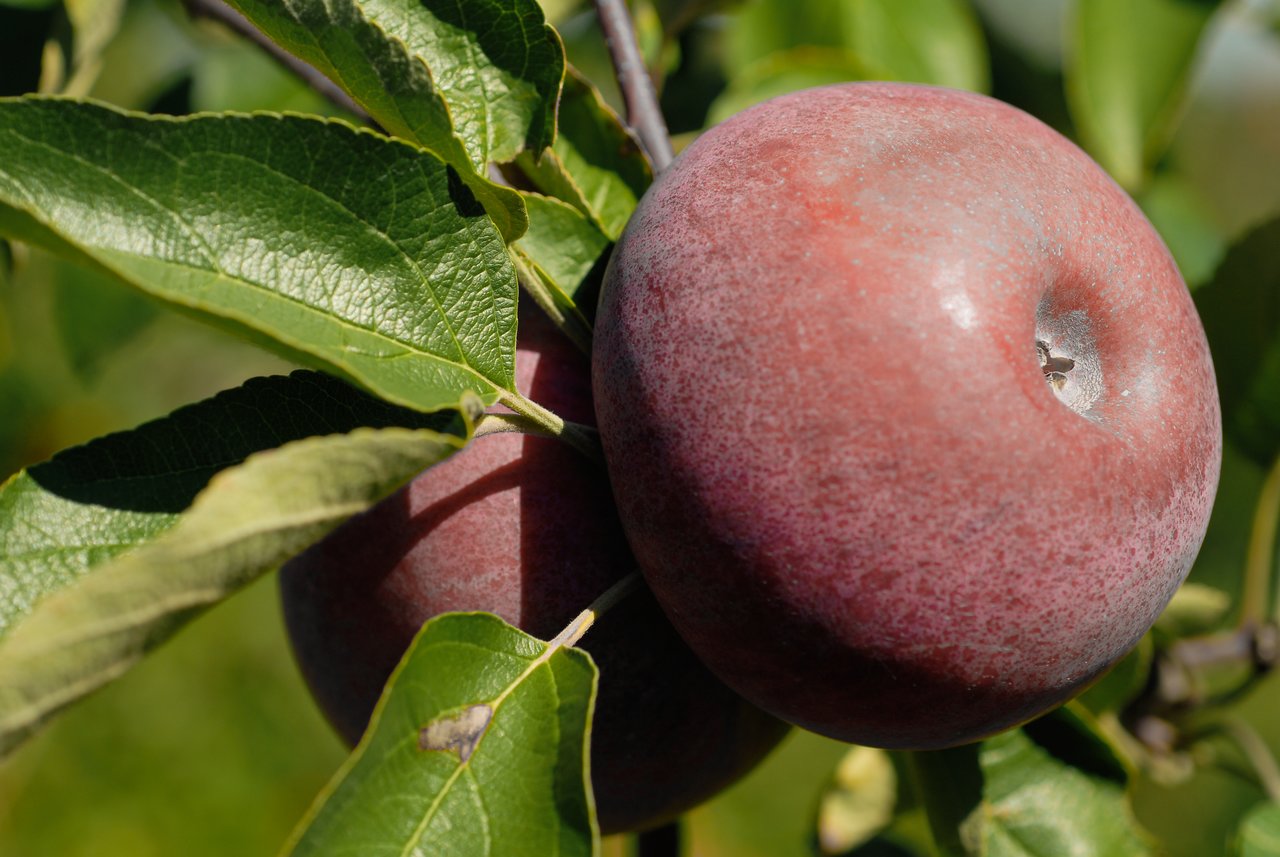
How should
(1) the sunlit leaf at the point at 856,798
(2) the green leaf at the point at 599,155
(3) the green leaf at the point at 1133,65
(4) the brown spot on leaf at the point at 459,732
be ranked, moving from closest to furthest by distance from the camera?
(4) the brown spot on leaf at the point at 459,732 → (2) the green leaf at the point at 599,155 → (1) the sunlit leaf at the point at 856,798 → (3) the green leaf at the point at 1133,65

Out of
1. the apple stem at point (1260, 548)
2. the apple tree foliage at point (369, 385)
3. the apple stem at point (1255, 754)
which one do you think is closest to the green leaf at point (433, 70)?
the apple tree foliage at point (369, 385)

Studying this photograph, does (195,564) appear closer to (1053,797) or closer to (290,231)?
(290,231)

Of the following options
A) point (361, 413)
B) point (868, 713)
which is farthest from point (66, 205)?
point (868, 713)

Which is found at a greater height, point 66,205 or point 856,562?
point 66,205

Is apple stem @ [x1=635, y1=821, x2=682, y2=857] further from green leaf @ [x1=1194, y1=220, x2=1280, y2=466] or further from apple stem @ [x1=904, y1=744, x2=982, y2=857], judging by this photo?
green leaf @ [x1=1194, y1=220, x2=1280, y2=466]

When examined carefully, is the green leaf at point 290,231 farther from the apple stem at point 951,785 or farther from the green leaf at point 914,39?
the green leaf at point 914,39

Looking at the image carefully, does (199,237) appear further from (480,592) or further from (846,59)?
(846,59)

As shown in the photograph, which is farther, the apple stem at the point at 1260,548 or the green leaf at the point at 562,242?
the apple stem at the point at 1260,548
